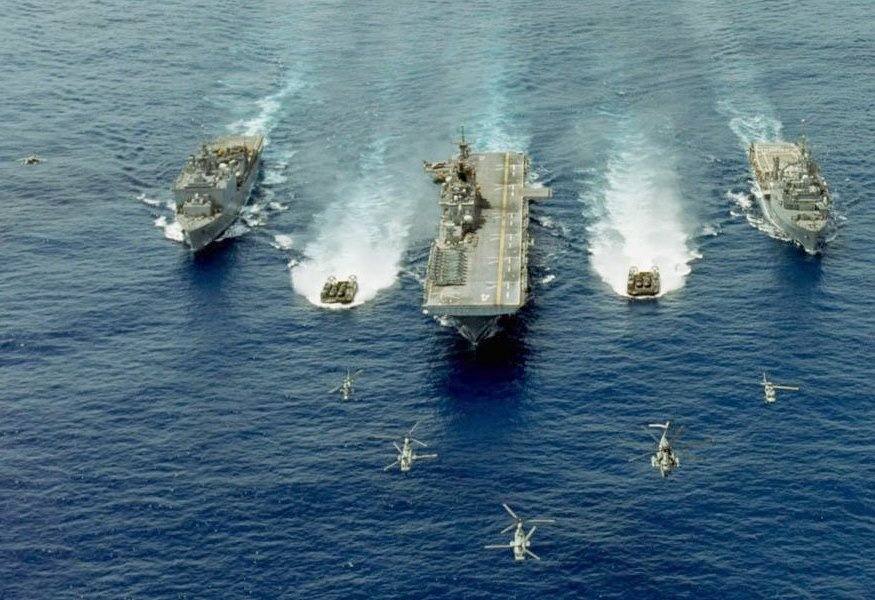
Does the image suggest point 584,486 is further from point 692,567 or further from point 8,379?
point 8,379

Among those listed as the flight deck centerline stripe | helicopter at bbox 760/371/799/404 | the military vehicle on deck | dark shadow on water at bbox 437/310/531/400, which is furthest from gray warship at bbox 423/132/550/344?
helicopter at bbox 760/371/799/404

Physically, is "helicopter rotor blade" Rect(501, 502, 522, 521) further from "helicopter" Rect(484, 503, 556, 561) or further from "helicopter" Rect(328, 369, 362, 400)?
"helicopter" Rect(328, 369, 362, 400)

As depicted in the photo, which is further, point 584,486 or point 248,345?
point 248,345

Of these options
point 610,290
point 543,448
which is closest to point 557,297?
point 610,290

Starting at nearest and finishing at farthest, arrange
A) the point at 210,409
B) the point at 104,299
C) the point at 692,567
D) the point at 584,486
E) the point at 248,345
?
1. the point at 692,567
2. the point at 584,486
3. the point at 210,409
4. the point at 248,345
5. the point at 104,299

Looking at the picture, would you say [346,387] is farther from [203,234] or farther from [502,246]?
[203,234]

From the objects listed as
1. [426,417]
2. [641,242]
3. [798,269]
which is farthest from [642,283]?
[426,417]

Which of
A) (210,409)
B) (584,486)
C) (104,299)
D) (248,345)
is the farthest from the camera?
(104,299)
